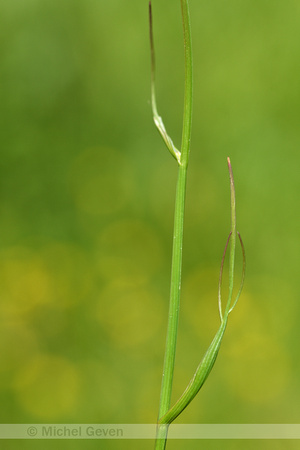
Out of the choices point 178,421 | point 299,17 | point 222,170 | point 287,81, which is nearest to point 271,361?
point 178,421

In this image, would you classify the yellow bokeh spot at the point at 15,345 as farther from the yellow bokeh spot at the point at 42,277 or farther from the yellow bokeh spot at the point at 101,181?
the yellow bokeh spot at the point at 101,181

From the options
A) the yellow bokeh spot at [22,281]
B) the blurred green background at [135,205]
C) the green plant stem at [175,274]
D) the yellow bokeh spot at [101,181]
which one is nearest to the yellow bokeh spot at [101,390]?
the blurred green background at [135,205]

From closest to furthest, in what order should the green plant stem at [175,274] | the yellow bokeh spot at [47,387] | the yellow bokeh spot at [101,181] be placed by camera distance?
the green plant stem at [175,274]
the yellow bokeh spot at [47,387]
the yellow bokeh spot at [101,181]

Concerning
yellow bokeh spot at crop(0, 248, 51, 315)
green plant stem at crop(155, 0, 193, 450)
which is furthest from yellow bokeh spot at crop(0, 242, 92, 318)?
green plant stem at crop(155, 0, 193, 450)

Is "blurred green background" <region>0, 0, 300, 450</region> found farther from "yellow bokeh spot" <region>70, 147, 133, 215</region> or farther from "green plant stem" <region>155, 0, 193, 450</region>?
"green plant stem" <region>155, 0, 193, 450</region>

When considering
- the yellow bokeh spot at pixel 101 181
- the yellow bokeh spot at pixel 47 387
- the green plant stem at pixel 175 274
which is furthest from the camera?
the yellow bokeh spot at pixel 101 181

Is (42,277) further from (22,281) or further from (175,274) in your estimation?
(175,274)

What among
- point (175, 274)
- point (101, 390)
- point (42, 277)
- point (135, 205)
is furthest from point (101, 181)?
point (175, 274)
